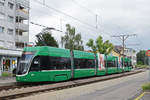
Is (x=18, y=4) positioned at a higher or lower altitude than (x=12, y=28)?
higher

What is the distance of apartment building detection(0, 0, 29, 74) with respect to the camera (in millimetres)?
32344

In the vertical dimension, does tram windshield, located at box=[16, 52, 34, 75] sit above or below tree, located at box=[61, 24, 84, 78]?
below

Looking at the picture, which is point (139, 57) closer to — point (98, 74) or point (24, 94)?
point (98, 74)

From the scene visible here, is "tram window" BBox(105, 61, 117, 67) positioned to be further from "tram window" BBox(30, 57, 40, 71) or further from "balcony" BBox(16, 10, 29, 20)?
"balcony" BBox(16, 10, 29, 20)

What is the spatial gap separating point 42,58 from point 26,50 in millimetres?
1516

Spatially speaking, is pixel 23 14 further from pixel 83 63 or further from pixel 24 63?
pixel 24 63

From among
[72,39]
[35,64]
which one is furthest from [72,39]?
[35,64]

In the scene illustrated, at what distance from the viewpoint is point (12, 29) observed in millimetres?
37188

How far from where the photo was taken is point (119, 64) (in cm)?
3391

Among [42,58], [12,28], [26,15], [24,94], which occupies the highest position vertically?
[26,15]

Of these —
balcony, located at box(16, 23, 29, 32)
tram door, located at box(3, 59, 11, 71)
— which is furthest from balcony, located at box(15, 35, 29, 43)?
tram door, located at box(3, 59, 11, 71)

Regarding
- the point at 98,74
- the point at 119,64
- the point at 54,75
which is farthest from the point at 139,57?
the point at 54,75

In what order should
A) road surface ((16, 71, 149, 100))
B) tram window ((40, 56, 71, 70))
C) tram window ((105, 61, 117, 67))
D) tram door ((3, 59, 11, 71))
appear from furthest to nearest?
tram door ((3, 59, 11, 71)) → tram window ((105, 61, 117, 67)) → tram window ((40, 56, 71, 70)) → road surface ((16, 71, 149, 100))

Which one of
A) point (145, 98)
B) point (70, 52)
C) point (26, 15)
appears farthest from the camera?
point (26, 15)
